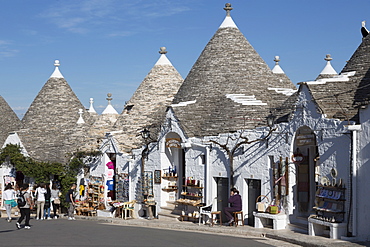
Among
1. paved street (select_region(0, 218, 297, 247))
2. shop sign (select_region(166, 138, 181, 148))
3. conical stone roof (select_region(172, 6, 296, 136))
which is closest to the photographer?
paved street (select_region(0, 218, 297, 247))

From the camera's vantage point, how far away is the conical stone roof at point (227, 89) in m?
20.5

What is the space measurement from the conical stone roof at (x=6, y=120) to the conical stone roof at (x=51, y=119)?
76.9 inches

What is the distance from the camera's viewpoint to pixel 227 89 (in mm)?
23344

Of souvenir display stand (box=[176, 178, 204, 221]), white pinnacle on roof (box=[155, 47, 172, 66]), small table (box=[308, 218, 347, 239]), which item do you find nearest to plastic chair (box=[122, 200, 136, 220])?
souvenir display stand (box=[176, 178, 204, 221])

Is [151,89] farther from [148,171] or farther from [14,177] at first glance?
[14,177]

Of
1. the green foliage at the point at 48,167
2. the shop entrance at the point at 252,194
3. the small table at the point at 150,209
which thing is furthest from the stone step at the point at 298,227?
the green foliage at the point at 48,167

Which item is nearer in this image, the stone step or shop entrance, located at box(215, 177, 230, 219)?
the stone step

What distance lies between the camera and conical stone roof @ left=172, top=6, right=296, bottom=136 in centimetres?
2055

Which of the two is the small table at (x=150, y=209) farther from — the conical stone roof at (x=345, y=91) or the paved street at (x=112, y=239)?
the conical stone roof at (x=345, y=91)

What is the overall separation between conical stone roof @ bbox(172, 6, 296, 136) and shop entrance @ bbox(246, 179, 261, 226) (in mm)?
2104

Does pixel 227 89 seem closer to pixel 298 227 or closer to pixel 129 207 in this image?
pixel 129 207

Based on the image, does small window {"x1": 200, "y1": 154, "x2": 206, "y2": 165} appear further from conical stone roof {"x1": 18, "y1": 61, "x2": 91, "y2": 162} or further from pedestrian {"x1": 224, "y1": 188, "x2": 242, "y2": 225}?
conical stone roof {"x1": 18, "y1": 61, "x2": 91, "y2": 162}

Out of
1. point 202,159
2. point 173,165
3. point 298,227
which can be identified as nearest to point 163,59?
point 173,165

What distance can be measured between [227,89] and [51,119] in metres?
14.3
